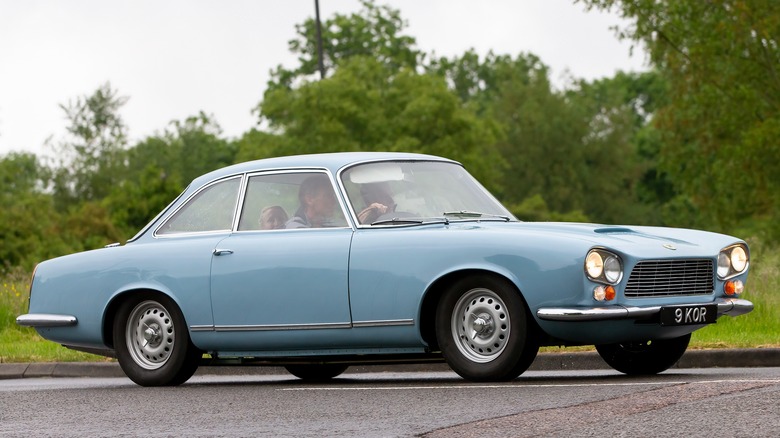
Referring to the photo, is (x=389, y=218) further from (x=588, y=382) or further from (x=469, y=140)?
(x=469, y=140)

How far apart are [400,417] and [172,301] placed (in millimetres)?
3626

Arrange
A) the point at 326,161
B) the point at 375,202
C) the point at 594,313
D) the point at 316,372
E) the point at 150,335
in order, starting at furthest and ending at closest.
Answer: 1. the point at 316,372
2. the point at 150,335
3. the point at 326,161
4. the point at 375,202
5. the point at 594,313

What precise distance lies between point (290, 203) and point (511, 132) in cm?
7982

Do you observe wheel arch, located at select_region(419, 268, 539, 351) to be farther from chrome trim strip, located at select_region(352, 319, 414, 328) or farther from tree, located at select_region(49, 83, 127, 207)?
tree, located at select_region(49, 83, 127, 207)

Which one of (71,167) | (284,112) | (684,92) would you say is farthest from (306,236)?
(71,167)

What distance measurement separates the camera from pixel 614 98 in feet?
293

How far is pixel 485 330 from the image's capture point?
30.6ft

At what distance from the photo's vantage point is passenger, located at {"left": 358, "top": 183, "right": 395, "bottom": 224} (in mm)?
10234

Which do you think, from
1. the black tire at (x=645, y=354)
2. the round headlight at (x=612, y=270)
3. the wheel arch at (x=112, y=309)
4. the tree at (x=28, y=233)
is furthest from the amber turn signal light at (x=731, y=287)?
the tree at (x=28, y=233)

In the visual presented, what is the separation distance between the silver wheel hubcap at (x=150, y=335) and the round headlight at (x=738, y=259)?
3.96 m

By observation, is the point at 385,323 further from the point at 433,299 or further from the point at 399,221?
the point at 399,221

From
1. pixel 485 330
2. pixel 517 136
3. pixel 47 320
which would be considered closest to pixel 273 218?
pixel 47 320

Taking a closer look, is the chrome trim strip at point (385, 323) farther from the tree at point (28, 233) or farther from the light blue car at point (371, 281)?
the tree at point (28, 233)

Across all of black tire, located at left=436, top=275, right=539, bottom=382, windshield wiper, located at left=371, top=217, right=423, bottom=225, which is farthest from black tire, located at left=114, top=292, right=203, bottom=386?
black tire, located at left=436, top=275, right=539, bottom=382
